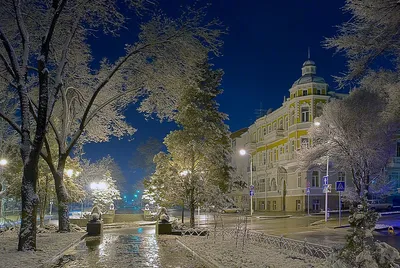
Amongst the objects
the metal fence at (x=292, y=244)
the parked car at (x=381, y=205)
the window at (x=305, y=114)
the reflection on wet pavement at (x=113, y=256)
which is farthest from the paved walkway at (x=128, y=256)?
the window at (x=305, y=114)

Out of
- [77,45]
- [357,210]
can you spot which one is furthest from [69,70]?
[357,210]

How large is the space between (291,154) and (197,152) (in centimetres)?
3170

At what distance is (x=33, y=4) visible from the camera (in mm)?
16219

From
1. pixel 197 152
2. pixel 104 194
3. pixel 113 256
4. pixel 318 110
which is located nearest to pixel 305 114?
pixel 318 110

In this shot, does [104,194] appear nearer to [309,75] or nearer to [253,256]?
[309,75]

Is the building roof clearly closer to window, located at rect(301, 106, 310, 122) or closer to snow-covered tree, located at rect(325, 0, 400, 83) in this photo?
window, located at rect(301, 106, 310, 122)

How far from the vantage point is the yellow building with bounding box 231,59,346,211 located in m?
51.0

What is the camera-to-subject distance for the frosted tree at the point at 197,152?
24.8 meters

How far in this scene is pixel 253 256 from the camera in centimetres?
1152

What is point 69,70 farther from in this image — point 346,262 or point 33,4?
point 346,262

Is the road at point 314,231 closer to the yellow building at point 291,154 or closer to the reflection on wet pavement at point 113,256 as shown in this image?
the reflection on wet pavement at point 113,256

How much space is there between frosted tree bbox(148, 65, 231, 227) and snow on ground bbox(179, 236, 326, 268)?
10015 millimetres

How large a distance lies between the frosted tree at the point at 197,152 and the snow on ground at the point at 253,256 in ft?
32.9

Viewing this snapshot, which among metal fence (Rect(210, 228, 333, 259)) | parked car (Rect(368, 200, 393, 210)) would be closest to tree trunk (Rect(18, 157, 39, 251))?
metal fence (Rect(210, 228, 333, 259))
